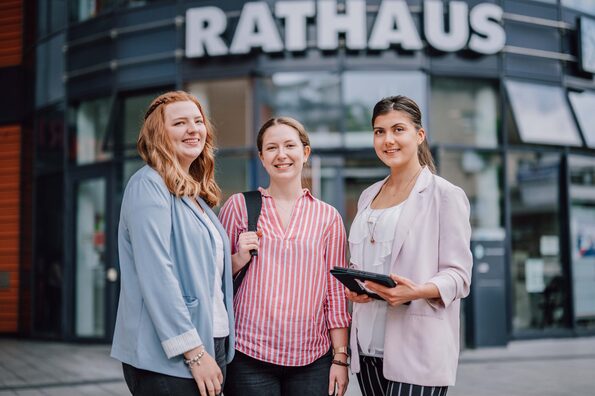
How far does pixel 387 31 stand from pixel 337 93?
1.11m

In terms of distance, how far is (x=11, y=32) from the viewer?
12.8 metres

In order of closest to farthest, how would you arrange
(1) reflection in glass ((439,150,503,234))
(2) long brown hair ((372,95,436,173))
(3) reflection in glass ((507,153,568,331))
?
1. (2) long brown hair ((372,95,436,173))
2. (1) reflection in glass ((439,150,503,234))
3. (3) reflection in glass ((507,153,568,331))

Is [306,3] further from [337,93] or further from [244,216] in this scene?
[244,216]

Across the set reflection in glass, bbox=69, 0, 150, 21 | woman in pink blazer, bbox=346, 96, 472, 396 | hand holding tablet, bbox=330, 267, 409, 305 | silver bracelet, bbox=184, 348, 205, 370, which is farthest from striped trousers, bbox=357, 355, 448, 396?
reflection in glass, bbox=69, 0, 150, 21

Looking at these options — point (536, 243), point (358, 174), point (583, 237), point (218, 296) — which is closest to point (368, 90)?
point (358, 174)

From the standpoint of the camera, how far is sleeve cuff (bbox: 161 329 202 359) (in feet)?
7.66

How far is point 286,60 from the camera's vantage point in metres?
9.82

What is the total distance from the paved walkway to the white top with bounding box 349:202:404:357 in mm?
4042

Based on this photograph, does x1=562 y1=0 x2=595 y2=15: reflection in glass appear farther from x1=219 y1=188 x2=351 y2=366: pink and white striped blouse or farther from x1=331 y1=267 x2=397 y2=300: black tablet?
x1=331 y1=267 x2=397 y2=300: black tablet

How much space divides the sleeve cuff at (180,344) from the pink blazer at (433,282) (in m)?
0.73

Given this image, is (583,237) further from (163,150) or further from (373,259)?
(163,150)

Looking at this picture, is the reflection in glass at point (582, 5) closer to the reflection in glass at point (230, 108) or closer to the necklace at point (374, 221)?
the reflection in glass at point (230, 108)

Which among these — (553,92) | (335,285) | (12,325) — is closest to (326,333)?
(335,285)

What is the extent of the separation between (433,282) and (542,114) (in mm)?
9034
